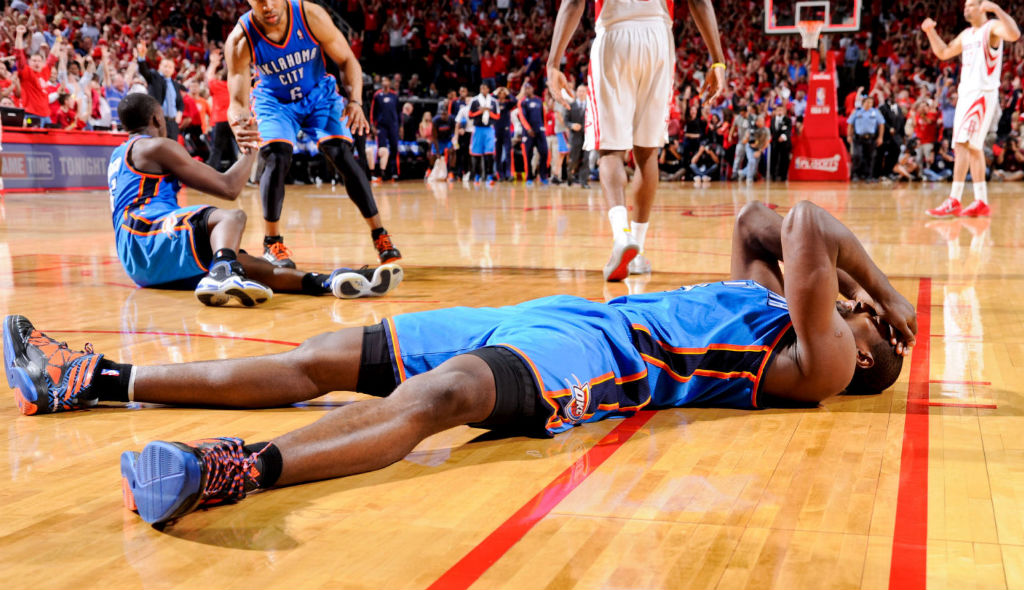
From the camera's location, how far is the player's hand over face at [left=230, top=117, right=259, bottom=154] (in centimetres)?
412

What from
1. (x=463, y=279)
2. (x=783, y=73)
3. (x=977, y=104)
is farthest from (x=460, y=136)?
(x=463, y=279)

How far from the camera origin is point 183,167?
429cm

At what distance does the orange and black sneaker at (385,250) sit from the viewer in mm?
4816

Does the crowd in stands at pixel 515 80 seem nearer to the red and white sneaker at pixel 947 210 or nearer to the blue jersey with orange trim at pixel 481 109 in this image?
the blue jersey with orange trim at pixel 481 109

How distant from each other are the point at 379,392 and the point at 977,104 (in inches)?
310

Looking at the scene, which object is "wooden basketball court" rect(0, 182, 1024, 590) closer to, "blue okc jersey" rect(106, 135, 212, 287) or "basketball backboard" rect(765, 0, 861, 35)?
"blue okc jersey" rect(106, 135, 212, 287)

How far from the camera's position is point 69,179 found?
46.2 feet

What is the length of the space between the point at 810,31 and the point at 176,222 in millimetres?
14409

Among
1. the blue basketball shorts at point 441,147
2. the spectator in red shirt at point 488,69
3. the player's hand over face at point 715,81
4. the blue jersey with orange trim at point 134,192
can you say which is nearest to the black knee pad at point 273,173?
the blue jersey with orange trim at point 134,192

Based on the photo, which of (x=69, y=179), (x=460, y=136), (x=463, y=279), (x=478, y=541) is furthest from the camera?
(x=460, y=136)

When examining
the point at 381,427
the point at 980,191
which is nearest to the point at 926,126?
the point at 980,191

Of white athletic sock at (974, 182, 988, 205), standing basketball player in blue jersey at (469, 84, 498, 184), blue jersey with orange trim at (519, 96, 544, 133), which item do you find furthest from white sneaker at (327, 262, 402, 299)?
blue jersey with orange trim at (519, 96, 544, 133)

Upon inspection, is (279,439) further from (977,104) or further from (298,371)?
(977,104)

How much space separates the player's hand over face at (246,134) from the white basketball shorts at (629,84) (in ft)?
5.45
